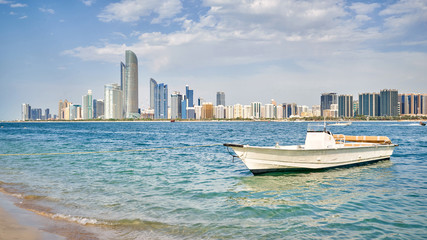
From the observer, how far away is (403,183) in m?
16.1

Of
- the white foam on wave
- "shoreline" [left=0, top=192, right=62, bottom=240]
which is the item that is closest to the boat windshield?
the white foam on wave

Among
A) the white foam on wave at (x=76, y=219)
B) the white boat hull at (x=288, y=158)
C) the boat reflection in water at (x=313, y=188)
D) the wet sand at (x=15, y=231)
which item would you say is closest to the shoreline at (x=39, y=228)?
the wet sand at (x=15, y=231)

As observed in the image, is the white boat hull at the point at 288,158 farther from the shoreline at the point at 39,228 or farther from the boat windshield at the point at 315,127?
the shoreline at the point at 39,228

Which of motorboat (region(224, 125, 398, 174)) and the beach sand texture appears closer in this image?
the beach sand texture

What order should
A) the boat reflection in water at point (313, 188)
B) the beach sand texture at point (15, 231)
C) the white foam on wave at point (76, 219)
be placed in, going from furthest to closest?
the boat reflection in water at point (313, 188)
the white foam on wave at point (76, 219)
the beach sand texture at point (15, 231)

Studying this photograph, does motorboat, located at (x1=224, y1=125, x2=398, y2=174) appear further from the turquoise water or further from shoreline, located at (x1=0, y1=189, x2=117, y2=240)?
shoreline, located at (x1=0, y1=189, x2=117, y2=240)

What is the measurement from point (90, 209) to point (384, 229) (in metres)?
9.48

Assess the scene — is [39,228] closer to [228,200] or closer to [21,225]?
[21,225]

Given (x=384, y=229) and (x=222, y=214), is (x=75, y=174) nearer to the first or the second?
(x=222, y=214)

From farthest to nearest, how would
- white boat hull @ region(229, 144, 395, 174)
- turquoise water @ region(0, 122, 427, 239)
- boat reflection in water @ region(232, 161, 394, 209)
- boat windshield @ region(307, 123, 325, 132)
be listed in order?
boat windshield @ region(307, 123, 325, 132)
white boat hull @ region(229, 144, 395, 174)
boat reflection in water @ region(232, 161, 394, 209)
turquoise water @ region(0, 122, 427, 239)

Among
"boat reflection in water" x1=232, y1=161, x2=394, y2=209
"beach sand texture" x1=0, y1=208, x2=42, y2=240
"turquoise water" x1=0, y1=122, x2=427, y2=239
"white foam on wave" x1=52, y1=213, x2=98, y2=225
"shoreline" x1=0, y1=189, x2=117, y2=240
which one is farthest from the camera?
"boat reflection in water" x1=232, y1=161, x2=394, y2=209

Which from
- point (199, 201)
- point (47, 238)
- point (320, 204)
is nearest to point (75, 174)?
point (199, 201)

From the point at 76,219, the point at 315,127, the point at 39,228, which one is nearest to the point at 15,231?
the point at 39,228

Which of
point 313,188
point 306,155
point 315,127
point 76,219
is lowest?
point 313,188
